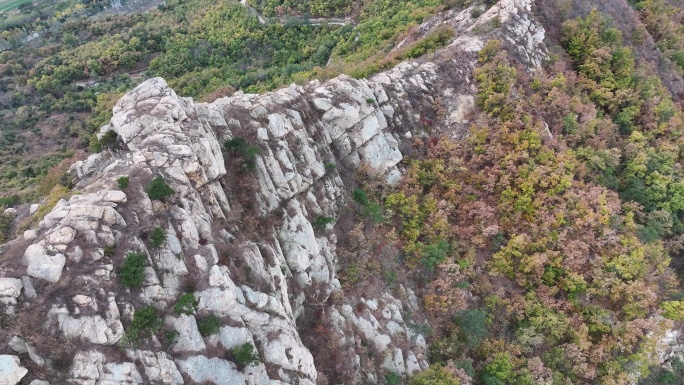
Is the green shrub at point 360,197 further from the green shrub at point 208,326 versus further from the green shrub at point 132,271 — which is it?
the green shrub at point 132,271

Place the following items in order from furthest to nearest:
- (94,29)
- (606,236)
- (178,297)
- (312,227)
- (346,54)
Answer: (94,29)
(346,54)
(606,236)
(312,227)
(178,297)

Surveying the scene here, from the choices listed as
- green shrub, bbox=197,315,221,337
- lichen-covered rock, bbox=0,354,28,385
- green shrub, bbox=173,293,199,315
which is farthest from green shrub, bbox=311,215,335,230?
lichen-covered rock, bbox=0,354,28,385

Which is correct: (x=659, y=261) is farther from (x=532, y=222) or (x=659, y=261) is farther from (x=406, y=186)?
(x=406, y=186)

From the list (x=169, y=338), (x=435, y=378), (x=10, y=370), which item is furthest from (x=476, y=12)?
(x=10, y=370)

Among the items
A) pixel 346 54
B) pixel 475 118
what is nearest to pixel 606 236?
pixel 475 118

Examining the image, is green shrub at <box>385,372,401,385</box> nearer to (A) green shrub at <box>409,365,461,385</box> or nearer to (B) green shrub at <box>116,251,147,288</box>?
(A) green shrub at <box>409,365,461,385</box>

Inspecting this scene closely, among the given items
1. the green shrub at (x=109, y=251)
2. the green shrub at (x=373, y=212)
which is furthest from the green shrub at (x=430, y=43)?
the green shrub at (x=109, y=251)

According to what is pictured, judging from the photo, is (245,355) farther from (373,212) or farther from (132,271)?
(373,212)
